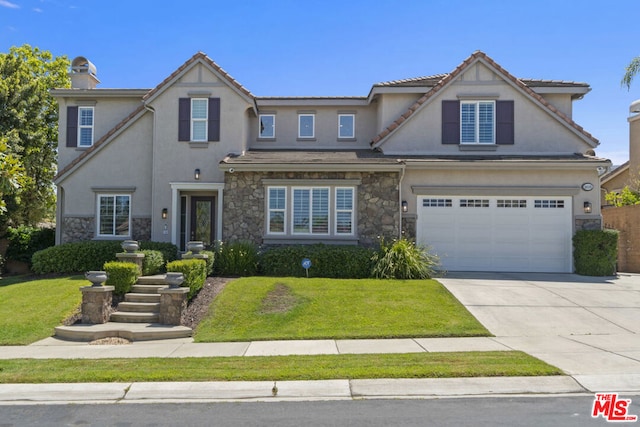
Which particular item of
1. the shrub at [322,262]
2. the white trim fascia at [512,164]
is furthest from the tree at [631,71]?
the shrub at [322,262]

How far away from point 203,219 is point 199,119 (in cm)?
367

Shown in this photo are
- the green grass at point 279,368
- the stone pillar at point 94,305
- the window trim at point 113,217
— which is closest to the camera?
the green grass at point 279,368

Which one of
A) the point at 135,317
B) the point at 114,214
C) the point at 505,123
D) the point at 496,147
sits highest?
the point at 505,123

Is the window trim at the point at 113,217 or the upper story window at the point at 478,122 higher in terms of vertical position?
Answer: the upper story window at the point at 478,122

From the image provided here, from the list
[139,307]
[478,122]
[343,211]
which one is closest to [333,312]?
[139,307]

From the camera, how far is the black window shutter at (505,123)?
696 inches

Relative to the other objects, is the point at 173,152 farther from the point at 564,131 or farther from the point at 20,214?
the point at 564,131

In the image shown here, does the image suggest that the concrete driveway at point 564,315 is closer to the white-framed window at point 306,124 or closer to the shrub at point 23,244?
the white-framed window at point 306,124

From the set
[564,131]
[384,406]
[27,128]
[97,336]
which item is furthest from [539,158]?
[27,128]

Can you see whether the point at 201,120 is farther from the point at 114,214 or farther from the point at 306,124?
the point at 114,214

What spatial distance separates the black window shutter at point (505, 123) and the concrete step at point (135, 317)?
13427 mm

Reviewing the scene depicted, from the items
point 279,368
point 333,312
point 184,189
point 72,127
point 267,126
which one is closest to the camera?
point 279,368

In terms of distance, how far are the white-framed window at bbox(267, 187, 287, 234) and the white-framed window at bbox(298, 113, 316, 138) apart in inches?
175

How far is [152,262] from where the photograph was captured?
1377 centimetres
